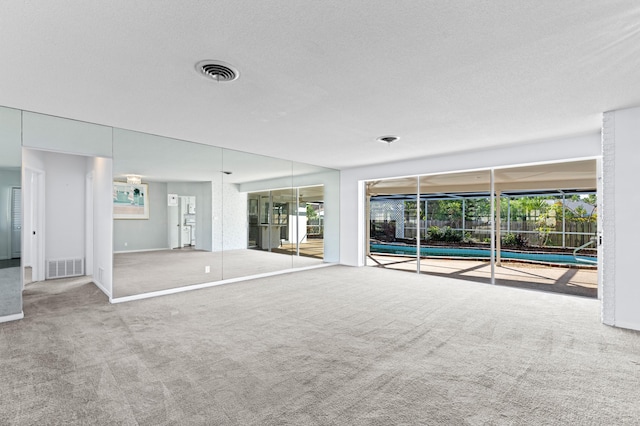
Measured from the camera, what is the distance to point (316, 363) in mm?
2584

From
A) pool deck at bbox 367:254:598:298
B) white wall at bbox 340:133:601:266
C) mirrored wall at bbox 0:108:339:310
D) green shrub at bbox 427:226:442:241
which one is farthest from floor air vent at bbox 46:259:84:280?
green shrub at bbox 427:226:442:241

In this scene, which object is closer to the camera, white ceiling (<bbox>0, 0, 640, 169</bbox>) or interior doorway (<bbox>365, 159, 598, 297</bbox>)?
white ceiling (<bbox>0, 0, 640, 169</bbox>)

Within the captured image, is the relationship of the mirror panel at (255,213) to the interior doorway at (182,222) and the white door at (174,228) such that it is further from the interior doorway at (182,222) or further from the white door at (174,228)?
the white door at (174,228)

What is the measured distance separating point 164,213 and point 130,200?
2.51 ft

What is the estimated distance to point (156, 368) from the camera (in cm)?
248

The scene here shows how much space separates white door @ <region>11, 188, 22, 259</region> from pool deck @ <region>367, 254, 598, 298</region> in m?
6.82

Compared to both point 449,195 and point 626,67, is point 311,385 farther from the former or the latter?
point 449,195

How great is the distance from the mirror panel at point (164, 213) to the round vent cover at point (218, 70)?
8.40 ft

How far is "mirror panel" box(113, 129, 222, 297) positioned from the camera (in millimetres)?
4633

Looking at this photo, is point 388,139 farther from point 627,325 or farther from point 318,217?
point 318,217

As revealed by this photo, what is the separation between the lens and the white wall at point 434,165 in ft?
15.4

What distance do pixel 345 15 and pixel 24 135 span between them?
418 cm

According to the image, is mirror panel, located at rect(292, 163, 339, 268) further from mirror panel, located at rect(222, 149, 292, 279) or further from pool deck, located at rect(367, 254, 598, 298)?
pool deck, located at rect(367, 254, 598, 298)

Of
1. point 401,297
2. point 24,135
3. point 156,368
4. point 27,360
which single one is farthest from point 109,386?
point 401,297
